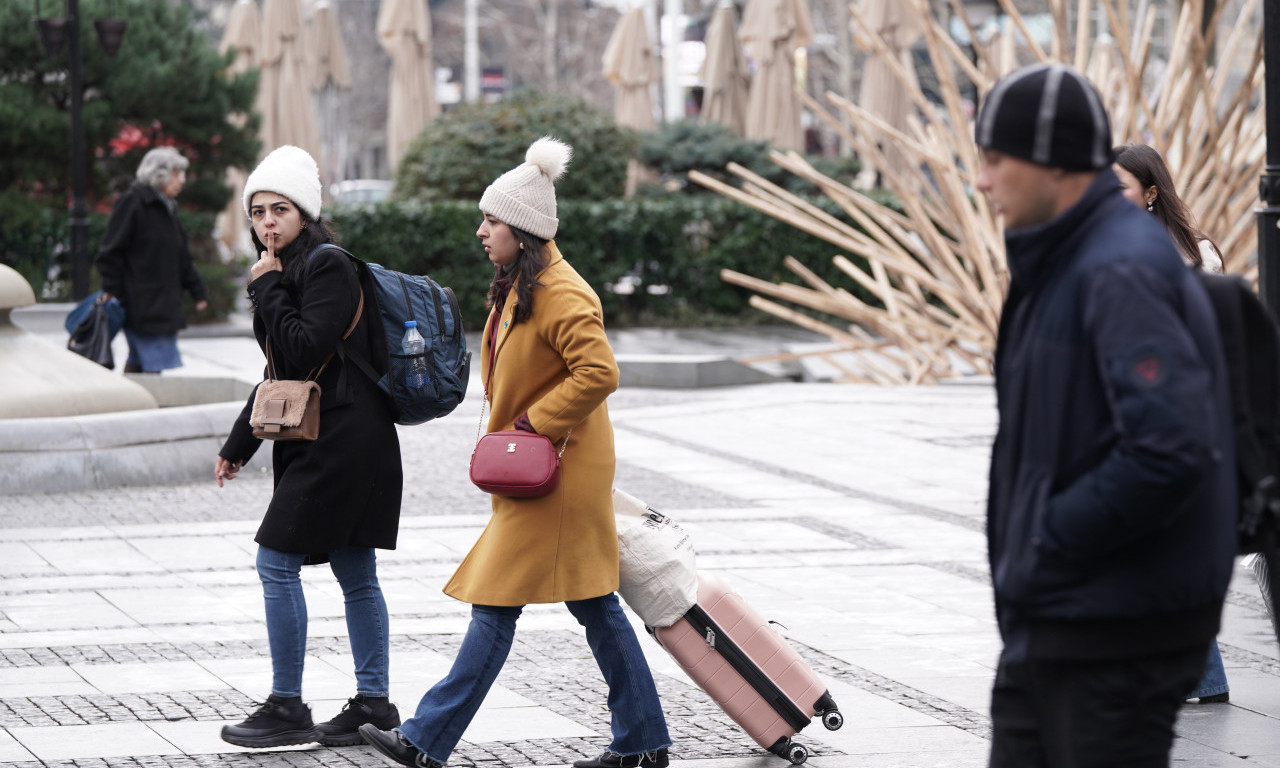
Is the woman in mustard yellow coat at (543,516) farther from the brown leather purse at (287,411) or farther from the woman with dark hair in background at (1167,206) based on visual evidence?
the woman with dark hair in background at (1167,206)

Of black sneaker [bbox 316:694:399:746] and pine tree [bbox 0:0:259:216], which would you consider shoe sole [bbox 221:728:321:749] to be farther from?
pine tree [bbox 0:0:259:216]

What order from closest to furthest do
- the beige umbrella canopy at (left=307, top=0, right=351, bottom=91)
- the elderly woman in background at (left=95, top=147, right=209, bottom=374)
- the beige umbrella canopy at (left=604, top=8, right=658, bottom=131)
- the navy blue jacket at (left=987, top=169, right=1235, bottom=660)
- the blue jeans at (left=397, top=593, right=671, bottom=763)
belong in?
the navy blue jacket at (left=987, top=169, right=1235, bottom=660)
the blue jeans at (left=397, top=593, right=671, bottom=763)
the elderly woman in background at (left=95, top=147, right=209, bottom=374)
the beige umbrella canopy at (left=604, top=8, right=658, bottom=131)
the beige umbrella canopy at (left=307, top=0, right=351, bottom=91)

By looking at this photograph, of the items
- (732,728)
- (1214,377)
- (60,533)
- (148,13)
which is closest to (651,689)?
(732,728)

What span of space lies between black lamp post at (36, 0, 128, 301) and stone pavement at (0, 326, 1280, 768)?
6.94 m

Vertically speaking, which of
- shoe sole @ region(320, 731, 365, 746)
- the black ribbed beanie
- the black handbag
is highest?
the black ribbed beanie

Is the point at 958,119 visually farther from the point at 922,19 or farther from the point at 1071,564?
the point at 1071,564

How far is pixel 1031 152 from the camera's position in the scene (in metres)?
2.68

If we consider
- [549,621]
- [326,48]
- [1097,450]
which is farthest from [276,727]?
[326,48]

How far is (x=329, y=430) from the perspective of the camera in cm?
473

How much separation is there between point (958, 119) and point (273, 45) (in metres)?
13.8

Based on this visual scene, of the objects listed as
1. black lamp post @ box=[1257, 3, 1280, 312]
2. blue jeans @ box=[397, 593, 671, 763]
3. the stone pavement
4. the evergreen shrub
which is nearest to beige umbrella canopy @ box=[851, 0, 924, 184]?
the evergreen shrub

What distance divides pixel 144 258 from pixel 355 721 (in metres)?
6.41

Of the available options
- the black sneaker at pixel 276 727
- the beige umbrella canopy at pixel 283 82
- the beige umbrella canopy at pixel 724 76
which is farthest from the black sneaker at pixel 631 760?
the beige umbrella canopy at pixel 283 82

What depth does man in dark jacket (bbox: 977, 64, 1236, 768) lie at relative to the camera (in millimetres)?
2518
